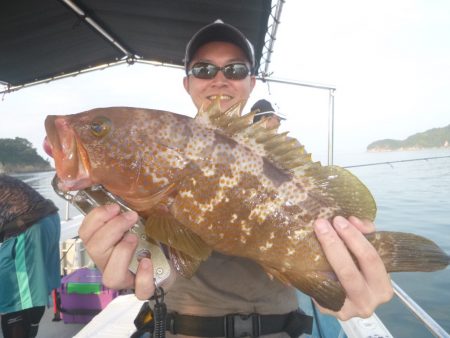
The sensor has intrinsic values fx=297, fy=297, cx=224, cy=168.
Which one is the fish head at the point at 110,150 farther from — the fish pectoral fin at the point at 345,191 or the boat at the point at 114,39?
the boat at the point at 114,39

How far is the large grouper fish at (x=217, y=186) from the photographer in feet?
5.61

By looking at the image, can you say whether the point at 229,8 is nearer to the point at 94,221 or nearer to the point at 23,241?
the point at 94,221

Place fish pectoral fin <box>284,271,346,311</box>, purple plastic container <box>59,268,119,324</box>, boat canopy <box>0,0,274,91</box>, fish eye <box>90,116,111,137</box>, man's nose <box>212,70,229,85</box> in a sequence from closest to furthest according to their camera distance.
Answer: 1. fish eye <box>90,116,111,137</box>
2. fish pectoral fin <box>284,271,346,311</box>
3. man's nose <box>212,70,229,85</box>
4. boat canopy <box>0,0,274,91</box>
5. purple plastic container <box>59,268,119,324</box>

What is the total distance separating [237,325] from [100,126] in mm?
1604

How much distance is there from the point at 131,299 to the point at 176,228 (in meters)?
3.23

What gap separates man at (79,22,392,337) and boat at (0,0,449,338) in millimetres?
1548

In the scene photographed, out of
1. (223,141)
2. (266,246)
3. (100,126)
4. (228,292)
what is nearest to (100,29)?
(100,126)

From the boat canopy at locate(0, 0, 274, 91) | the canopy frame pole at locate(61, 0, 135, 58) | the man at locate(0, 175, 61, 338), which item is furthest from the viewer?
the canopy frame pole at locate(61, 0, 135, 58)

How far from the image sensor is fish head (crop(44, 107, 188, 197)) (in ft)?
5.47

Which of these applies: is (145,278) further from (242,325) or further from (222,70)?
(222,70)

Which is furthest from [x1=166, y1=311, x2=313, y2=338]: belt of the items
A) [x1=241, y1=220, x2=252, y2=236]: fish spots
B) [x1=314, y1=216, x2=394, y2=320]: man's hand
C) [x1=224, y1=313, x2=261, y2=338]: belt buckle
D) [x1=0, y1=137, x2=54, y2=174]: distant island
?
[x1=0, y1=137, x2=54, y2=174]: distant island

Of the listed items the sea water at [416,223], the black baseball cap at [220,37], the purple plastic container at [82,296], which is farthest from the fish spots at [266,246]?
the sea water at [416,223]

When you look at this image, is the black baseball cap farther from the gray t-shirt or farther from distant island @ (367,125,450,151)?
distant island @ (367,125,450,151)

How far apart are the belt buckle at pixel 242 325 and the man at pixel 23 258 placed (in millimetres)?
3600
